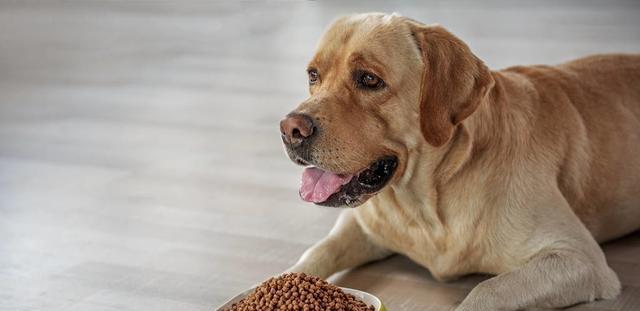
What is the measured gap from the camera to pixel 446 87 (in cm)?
254

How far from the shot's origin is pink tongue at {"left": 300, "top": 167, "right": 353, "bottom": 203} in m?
2.59

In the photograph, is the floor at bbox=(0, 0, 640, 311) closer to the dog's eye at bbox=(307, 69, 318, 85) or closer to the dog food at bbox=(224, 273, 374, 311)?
the dog food at bbox=(224, 273, 374, 311)

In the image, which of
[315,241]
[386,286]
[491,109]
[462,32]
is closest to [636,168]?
[491,109]

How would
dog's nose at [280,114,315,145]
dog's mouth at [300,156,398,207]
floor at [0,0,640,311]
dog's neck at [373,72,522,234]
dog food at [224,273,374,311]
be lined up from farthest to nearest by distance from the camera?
1. floor at [0,0,640,311]
2. dog's neck at [373,72,522,234]
3. dog's mouth at [300,156,398,207]
4. dog's nose at [280,114,315,145]
5. dog food at [224,273,374,311]

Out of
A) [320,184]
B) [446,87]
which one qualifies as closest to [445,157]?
[446,87]

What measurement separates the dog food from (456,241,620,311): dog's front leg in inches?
16.4

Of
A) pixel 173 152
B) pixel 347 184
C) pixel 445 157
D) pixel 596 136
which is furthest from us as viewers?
pixel 173 152

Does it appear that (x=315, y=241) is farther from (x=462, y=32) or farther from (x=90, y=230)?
(x=462, y=32)

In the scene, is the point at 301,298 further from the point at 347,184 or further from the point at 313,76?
the point at 313,76

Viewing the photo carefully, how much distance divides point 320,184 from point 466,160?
444 mm

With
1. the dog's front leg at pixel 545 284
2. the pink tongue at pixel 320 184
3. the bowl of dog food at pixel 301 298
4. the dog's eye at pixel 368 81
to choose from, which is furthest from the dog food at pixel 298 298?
the dog's eye at pixel 368 81

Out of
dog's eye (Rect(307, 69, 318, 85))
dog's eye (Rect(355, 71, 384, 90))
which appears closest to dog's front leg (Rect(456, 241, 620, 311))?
dog's eye (Rect(355, 71, 384, 90))

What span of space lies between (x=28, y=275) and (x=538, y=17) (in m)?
6.25

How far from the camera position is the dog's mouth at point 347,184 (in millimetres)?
2588
